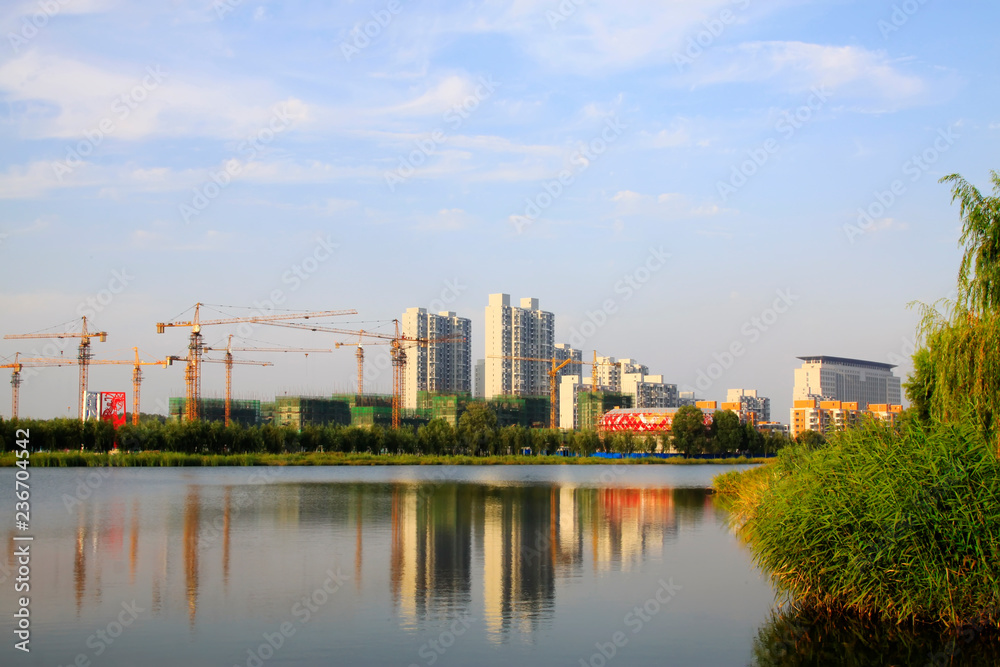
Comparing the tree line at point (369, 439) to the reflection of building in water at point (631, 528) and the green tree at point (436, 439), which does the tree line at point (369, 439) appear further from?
the reflection of building in water at point (631, 528)

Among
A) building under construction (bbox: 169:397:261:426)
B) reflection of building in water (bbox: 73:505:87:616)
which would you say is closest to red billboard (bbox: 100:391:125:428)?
building under construction (bbox: 169:397:261:426)

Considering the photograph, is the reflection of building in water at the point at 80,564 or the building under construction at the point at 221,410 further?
the building under construction at the point at 221,410

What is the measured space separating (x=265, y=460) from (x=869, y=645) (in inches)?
2762

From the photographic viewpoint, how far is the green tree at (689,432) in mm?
119438

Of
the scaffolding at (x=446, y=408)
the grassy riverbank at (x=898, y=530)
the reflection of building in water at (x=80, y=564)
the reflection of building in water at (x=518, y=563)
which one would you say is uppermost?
the scaffolding at (x=446, y=408)

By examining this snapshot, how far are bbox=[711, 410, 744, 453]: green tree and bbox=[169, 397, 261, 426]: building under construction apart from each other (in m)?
72.6

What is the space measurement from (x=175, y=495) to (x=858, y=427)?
32838mm

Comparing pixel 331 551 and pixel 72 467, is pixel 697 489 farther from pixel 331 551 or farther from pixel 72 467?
pixel 72 467

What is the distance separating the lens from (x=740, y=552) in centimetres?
2406

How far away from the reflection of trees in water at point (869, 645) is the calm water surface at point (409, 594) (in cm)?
4

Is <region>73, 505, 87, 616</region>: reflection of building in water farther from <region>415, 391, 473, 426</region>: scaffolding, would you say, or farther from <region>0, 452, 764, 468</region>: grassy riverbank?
<region>415, 391, 473, 426</region>: scaffolding

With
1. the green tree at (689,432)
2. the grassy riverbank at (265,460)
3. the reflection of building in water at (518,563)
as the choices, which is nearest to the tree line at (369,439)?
the green tree at (689,432)

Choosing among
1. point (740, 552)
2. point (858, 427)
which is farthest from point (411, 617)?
point (740, 552)

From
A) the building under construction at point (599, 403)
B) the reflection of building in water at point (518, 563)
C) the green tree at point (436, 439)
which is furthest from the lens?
the building under construction at point (599, 403)
